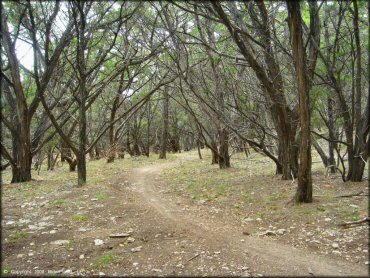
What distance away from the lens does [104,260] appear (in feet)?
15.0

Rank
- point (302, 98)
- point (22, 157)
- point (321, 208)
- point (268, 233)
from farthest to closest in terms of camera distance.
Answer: point (22, 157), point (321, 208), point (302, 98), point (268, 233)

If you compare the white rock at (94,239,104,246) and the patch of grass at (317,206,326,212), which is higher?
the patch of grass at (317,206,326,212)

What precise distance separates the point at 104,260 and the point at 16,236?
2044 millimetres

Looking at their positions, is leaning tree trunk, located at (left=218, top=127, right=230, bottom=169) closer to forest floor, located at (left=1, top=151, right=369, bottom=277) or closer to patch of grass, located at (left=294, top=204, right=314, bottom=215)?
forest floor, located at (left=1, top=151, right=369, bottom=277)

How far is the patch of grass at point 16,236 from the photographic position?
17.6ft

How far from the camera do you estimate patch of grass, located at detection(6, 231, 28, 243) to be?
5352 mm

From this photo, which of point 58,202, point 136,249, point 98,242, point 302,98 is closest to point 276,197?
point 302,98

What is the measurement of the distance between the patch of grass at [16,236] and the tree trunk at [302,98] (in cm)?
531

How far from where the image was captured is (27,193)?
357 inches

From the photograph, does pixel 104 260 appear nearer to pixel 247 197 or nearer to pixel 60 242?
pixel 60 242

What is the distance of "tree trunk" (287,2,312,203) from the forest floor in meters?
0.38

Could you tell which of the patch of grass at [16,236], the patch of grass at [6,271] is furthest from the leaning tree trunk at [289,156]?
the patch of grass at [6,271]

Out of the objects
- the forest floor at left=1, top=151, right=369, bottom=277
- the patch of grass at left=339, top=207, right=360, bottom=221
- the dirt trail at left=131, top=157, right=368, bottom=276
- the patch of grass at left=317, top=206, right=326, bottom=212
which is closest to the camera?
the dirt trail at left=131, top=157, right=368, bottom=276

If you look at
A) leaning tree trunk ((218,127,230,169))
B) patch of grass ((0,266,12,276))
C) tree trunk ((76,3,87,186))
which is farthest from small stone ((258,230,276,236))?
leaning tree trunk ((218,127,230,169))
